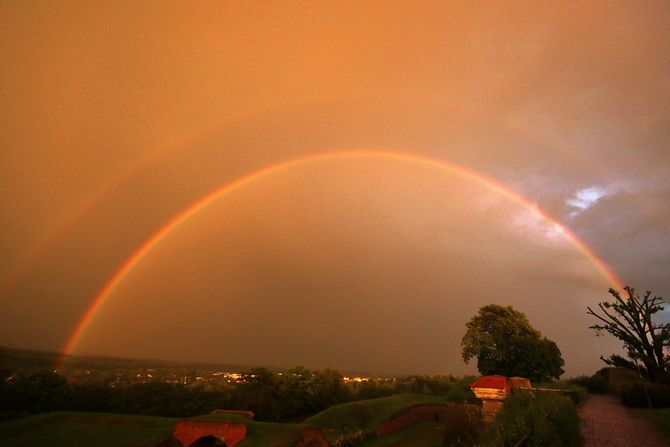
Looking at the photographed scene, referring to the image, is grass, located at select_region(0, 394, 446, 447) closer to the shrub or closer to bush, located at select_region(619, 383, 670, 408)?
the shrub

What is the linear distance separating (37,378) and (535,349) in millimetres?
80529

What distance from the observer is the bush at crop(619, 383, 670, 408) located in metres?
27.0

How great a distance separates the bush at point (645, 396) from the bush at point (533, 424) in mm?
18166

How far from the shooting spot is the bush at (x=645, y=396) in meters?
27.0

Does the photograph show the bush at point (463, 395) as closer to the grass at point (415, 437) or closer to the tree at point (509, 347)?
the grass at point (415, 437)

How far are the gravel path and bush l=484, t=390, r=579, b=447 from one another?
253 cm

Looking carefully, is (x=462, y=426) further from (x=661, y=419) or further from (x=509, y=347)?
(x=509, y=347)

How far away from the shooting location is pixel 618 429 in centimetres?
1866


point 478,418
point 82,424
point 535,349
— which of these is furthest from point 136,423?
point 535,349

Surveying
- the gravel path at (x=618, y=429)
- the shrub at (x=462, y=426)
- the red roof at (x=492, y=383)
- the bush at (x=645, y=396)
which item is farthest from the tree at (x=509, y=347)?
the red roof at (x=492, y=383)

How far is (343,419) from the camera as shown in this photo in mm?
40000

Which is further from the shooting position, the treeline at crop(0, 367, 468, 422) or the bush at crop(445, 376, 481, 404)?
the treeline at crop(0, 367, 468, 422)

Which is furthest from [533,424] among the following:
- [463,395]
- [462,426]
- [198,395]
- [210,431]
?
[198,395]

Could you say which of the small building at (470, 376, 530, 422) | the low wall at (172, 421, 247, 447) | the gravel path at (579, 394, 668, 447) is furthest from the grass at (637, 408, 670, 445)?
the low wall at (172, 421, 247, 447)
